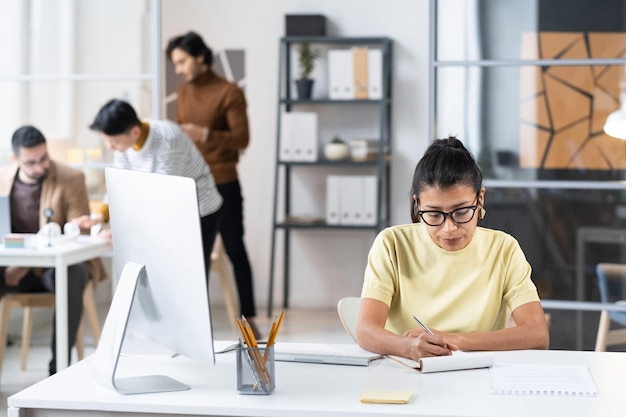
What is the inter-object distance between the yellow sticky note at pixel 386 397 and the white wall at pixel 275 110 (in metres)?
4.67

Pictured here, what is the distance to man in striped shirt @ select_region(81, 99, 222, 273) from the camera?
4.11 meters

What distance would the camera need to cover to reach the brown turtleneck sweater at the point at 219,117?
5191 mm

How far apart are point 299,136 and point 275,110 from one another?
40 centimetres

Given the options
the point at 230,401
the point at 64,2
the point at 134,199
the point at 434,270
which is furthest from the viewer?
the point at 64,2

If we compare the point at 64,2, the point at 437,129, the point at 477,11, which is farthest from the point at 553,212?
the point at 64,2

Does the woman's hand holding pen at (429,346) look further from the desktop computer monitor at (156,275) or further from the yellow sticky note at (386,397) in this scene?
the desktop computer monitor at (156,275)

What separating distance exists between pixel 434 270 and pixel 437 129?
7.26 feet

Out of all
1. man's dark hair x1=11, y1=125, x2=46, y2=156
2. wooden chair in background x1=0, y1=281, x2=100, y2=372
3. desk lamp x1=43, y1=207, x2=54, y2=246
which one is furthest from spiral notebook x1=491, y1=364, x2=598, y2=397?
man's dark hair x1=11, y1=125, x2=46, y2=156

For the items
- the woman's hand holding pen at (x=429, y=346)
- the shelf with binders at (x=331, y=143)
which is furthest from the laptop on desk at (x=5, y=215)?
the woman's hand holding pen at (x=429, y=346)

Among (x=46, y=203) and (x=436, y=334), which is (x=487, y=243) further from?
(x=46, y=203)

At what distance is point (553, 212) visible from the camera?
175 inches

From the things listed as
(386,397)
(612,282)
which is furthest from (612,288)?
(386,397)

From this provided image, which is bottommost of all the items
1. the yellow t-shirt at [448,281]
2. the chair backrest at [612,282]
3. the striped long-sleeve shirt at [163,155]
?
the chair backrest at [612,282]

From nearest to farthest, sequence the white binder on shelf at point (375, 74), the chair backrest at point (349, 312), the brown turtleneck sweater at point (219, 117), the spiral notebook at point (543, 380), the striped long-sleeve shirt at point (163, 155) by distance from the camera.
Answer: the spiral notebook at point (543, 380)
the chair backrest at point (349, 312)
the striped long-sleeve shirt at point (163, 155)
the brown turtleneck sweater at point (219, 117)
the white binder on shelf at point (375, 74)
